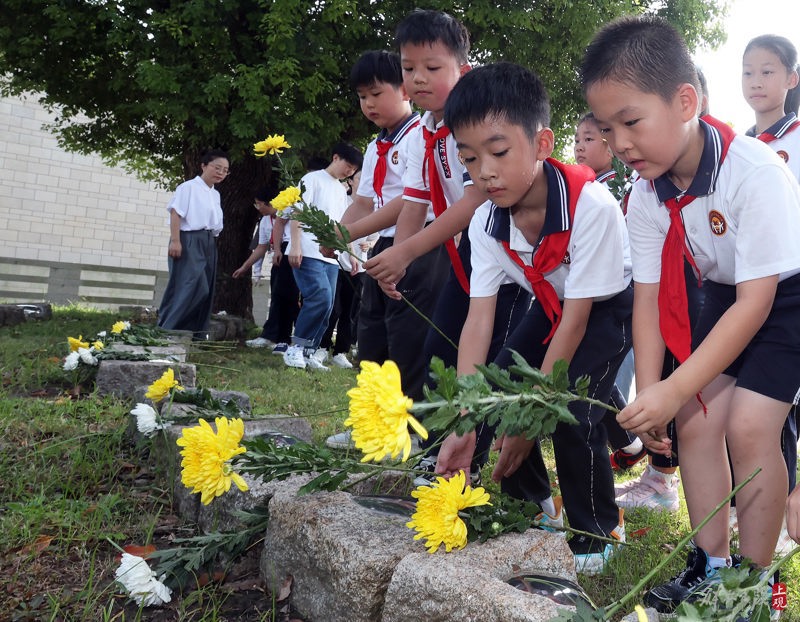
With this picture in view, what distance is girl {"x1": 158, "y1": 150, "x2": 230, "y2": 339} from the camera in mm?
7336

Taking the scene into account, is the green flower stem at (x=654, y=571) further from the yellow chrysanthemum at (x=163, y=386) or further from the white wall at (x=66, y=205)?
the white wall at (x=66, y=205)

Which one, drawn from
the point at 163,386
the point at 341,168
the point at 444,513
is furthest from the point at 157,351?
the point at 444,513

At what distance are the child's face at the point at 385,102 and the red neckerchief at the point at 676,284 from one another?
2012 mm

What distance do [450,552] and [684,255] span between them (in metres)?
1.09

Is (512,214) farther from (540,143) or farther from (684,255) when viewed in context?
(684,255)

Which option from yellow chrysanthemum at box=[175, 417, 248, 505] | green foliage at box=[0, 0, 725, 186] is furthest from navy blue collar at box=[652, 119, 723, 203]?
green foliage at box=[0, 0, 725, 186]

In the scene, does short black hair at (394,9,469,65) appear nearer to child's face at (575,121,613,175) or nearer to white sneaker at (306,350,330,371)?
child's face at (575,121,613,175)

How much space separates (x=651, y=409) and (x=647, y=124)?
76 cm

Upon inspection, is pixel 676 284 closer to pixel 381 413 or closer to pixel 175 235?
pixel 381 413

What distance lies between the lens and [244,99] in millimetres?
8703

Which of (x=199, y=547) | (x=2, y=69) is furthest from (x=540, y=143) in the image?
(x=2, y=69)

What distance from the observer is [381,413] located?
1.42 m

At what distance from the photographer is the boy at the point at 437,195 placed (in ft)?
10.2

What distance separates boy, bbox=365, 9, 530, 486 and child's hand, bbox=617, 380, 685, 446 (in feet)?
4.02
